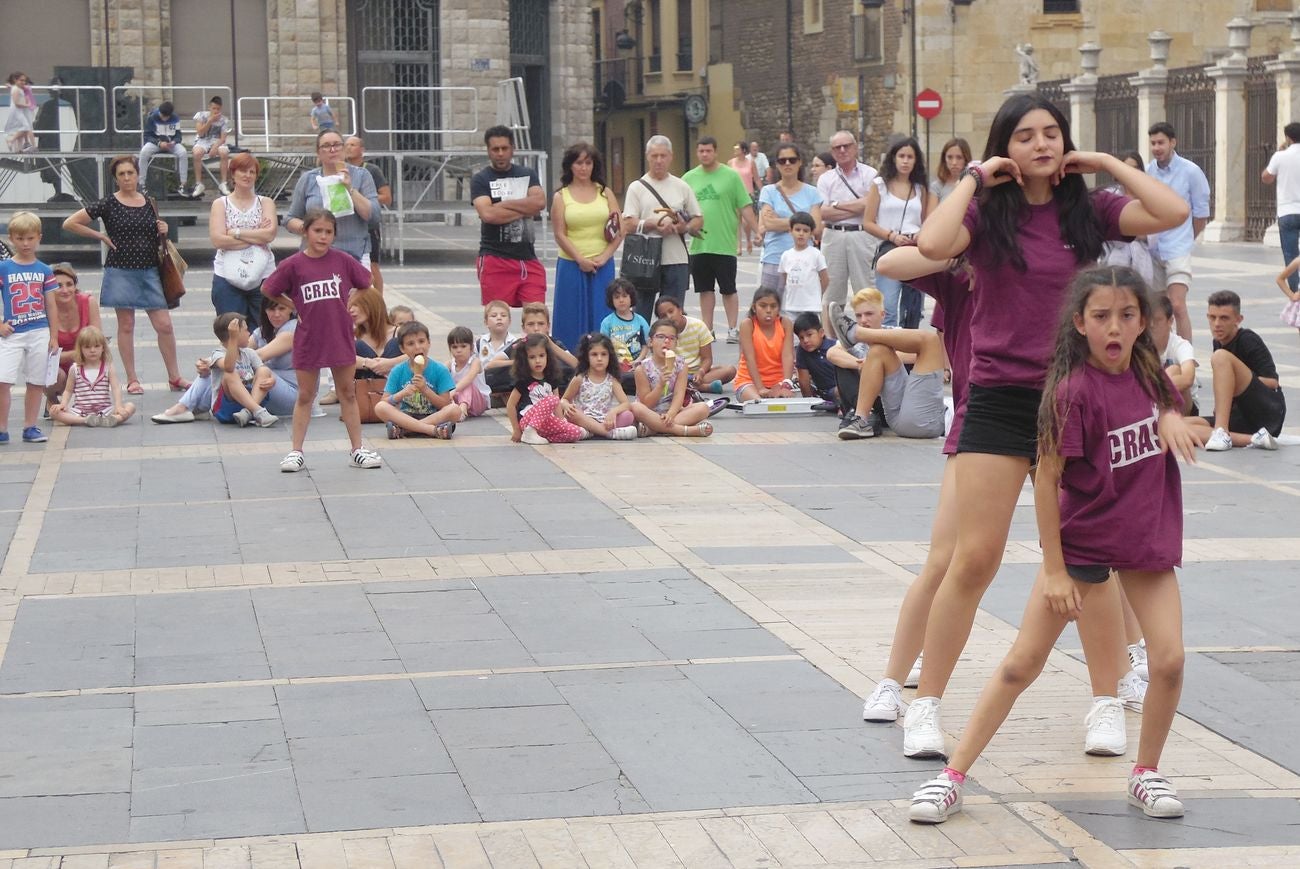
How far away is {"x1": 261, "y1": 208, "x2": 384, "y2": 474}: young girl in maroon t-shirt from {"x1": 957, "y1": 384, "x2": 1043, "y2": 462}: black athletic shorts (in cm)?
615

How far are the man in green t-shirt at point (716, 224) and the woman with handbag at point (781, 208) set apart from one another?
222 millimetres

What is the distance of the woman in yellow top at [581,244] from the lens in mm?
13586

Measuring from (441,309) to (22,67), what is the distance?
20754 millimetres

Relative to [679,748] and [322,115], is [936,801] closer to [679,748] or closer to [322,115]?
[679,748]

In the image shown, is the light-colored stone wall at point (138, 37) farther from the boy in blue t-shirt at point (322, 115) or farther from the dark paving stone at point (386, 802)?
the dark paving stone at point (386, 802)

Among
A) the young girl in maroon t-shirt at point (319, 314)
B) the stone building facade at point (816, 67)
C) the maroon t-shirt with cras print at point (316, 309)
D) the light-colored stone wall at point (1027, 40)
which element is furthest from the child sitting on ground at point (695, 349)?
the stone building facade at point (816, 67)

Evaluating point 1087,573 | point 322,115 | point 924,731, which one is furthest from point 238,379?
point 322,115

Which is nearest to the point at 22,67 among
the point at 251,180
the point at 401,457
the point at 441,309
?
the point at 441,309

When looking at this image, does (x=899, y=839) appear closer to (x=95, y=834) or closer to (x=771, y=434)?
(x=95, y=834)

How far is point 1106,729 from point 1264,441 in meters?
6.46

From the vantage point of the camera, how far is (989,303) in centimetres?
535

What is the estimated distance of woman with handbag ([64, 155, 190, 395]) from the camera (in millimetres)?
14188

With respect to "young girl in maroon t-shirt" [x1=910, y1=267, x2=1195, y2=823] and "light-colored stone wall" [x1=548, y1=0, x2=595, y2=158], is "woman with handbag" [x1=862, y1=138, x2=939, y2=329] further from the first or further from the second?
"light-colored stone wall" [x1=548, y1=0, x2=595, y2=158]

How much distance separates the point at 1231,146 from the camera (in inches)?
1296
